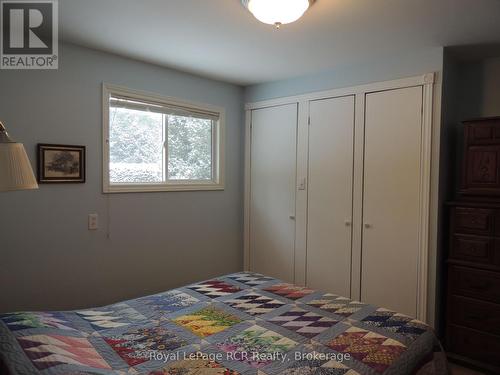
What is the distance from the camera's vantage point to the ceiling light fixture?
179cm

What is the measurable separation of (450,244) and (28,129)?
3.23 metres

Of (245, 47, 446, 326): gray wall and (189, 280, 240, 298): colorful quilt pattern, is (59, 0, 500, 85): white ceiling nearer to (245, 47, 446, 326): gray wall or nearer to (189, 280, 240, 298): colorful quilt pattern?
(245, 47, 446, 326): gray wall

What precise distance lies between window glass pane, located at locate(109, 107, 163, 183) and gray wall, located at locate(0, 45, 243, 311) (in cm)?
16

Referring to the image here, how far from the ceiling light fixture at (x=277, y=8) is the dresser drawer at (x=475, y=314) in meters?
2.36

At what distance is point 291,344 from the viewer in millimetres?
1579

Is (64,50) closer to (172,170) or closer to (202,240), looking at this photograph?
(172,170)

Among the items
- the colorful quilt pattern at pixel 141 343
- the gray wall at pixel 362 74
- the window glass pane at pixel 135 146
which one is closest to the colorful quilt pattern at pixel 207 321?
the colorful quilt pattern at pixel 141 343

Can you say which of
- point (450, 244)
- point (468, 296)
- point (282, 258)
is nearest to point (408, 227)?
point (450, 244)

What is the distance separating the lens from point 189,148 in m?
3.55

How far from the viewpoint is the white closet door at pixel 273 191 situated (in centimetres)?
361

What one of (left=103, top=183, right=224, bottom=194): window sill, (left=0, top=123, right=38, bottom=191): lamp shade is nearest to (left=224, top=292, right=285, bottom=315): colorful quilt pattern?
(left=0, top=123, right=38, bottom=191): lamp shade

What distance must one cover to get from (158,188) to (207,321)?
165cm

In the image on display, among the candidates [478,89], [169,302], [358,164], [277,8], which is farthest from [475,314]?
[277,8]

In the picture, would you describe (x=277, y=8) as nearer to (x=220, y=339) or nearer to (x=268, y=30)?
(x=268, y=30)
